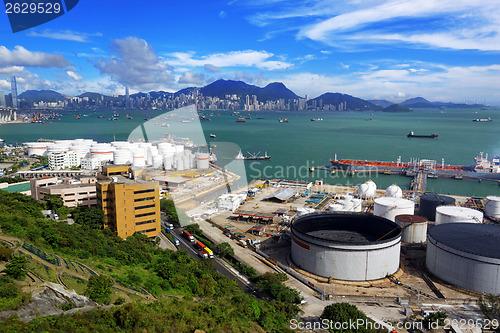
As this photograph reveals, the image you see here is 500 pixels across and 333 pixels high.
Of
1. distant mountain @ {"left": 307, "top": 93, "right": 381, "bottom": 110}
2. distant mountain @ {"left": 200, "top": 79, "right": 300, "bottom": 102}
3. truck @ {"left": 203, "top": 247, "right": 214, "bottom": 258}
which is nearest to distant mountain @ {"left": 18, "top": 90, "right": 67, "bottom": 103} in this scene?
distant mountain @ {"left": 200, "top": 79, "right": 300, "bottom": 102}

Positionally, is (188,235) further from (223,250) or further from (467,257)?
(467,257)

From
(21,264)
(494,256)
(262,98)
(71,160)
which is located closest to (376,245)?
(494,256)

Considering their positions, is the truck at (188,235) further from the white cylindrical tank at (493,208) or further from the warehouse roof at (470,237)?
the white cylindrical tank at (493,208)

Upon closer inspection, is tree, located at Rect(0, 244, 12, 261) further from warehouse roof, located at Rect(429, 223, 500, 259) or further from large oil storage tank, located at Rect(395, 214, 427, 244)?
large oil storage tank, located at Rect(395, 214, 427, 244)

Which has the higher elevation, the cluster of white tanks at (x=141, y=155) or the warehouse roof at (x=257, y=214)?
the cluster of white tanks at (x=141, y=155)

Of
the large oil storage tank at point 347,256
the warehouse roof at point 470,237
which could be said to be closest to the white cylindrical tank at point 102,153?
the large oil storage tank at point 347,256

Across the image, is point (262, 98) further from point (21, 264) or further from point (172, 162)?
point (21, 264)

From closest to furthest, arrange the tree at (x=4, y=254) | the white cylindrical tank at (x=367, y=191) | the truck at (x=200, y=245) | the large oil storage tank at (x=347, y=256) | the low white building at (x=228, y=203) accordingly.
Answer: the tree at (x=4, y=254), the large oil storage tank at (x=347, y=256), the truck at (x=200, y=245), the low white building at (x=228, y=203), the white cylindrical tank at (x=367, y=191)

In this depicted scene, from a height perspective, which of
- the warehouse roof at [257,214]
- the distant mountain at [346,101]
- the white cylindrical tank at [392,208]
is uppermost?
the distant mountain at [346,101]
